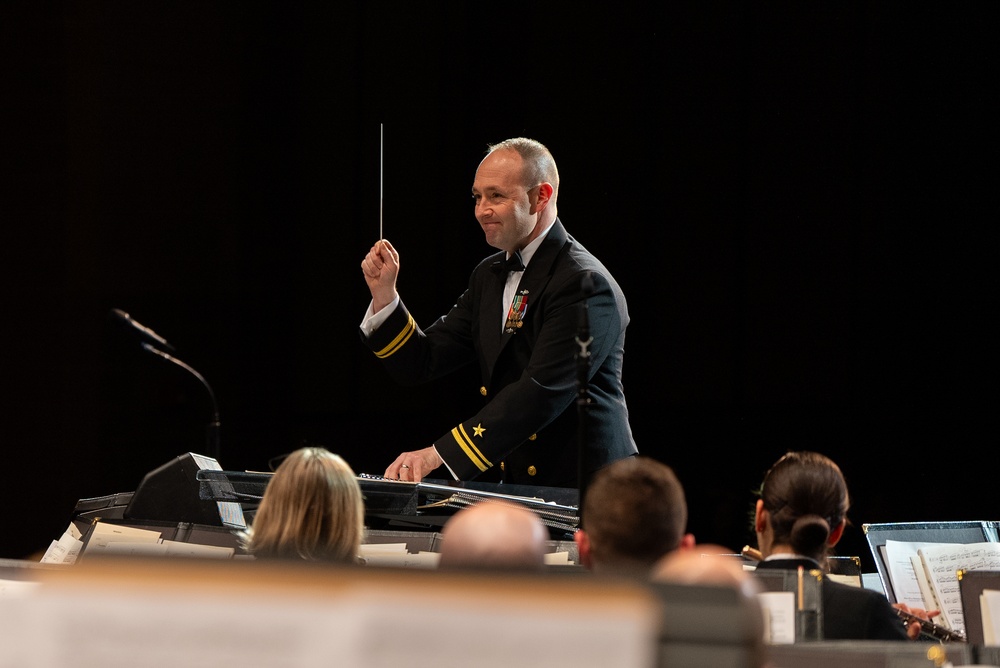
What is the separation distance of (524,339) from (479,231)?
183 centimetres

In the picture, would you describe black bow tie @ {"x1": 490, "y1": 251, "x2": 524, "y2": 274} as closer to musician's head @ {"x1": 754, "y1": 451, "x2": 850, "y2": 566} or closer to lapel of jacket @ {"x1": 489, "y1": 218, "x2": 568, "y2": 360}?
lapel of jacket @ {"x1": 489, "y1": 218, "x2": 568, "y2": 360}

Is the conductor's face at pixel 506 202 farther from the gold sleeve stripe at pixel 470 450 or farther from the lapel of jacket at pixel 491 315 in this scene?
the gold sleeve stripe at pixel 470 450

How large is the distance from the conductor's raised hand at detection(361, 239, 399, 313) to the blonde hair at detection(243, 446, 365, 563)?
1.29m

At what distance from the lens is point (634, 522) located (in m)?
1.44

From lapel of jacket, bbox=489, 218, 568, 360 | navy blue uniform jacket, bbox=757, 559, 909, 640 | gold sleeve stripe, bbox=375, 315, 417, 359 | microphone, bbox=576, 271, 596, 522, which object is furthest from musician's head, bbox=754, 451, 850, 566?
gold sleeve stripe, bbox=375, 315, 417, 359

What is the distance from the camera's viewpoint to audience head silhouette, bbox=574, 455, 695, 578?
56.6 inches

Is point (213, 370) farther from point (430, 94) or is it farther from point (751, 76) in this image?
point (751, 76)

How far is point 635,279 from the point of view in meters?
4.89

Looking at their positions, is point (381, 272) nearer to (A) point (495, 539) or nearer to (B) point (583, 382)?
(B) point (583, 382)

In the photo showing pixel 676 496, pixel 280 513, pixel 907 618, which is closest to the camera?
pixel 676 496

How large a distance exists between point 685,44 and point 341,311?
6.00 ft

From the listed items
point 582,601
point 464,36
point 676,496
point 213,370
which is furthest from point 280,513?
point 464,36

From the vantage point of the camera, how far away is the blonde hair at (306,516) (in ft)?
6.52

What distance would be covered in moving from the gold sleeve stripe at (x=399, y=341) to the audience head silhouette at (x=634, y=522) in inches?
75.8
